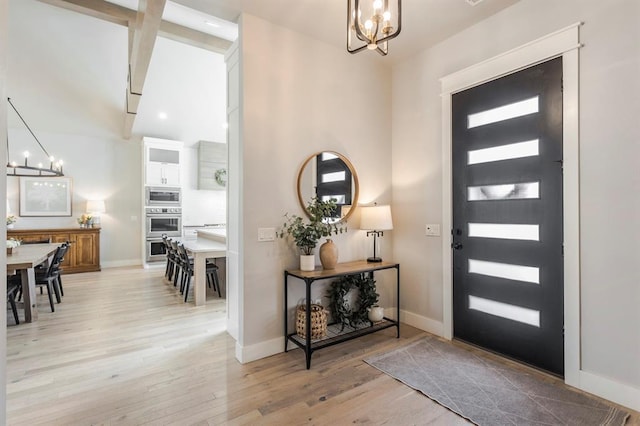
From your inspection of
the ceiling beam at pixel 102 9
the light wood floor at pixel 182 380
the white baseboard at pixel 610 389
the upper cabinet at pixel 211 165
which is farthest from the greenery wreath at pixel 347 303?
the upper cabinet at pixel 211 165

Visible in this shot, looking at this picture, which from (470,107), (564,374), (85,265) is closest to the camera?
(564,374)

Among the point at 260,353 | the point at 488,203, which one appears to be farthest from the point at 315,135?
the point at 260,353

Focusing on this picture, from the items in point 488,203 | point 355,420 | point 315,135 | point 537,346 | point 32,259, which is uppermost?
point 315,135

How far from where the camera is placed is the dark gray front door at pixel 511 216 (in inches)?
95.0

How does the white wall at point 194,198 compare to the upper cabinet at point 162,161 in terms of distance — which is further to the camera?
the white wall at point 194,198

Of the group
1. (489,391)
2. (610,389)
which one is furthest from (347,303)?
(610,389)

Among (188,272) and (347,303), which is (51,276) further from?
(347,303)

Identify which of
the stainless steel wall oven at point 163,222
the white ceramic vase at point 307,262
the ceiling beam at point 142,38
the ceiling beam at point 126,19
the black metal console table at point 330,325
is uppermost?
the ceiling beam at point 126,19

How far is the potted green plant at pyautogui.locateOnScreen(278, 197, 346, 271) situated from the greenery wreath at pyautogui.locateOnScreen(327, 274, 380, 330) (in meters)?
0.56

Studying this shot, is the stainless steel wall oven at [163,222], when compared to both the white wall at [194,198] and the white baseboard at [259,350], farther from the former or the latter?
the white baseboard at [259,350]

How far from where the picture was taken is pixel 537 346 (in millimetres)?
2496

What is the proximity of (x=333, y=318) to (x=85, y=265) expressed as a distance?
631cm

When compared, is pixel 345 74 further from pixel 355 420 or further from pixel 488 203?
pixel 355 420

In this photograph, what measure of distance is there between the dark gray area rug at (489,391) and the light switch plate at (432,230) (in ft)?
3.77
